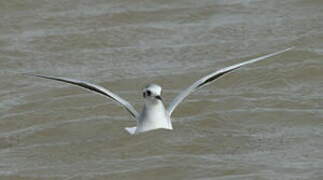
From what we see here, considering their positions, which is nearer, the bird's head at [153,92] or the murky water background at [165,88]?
the murky water background at [165,88]

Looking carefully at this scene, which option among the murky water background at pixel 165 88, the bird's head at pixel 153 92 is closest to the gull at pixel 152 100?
the bird's head at pixel 153 92

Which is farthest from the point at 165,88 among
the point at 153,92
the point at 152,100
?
the point at 153,92

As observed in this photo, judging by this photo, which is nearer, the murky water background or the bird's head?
the murky water background

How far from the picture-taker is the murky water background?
13.2 metres

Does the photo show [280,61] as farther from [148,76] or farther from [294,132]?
[294,132]

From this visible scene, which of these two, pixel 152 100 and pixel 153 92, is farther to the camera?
pixel 152 100

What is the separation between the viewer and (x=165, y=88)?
1716cm

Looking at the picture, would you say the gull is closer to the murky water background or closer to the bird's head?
the bird's head

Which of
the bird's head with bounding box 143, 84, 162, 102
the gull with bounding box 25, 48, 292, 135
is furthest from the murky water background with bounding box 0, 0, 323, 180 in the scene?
the bird's head with bounding box 143, 84, 162, 102

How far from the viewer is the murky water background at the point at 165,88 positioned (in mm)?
13203

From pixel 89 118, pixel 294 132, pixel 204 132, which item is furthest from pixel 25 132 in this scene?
pixel 294 132

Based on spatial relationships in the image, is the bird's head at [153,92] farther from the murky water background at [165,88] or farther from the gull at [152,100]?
the murky water background at [165,88]

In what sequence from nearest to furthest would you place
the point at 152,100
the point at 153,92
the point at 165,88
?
the point at 153,92 → the point at 152,100 → the point at 165,88

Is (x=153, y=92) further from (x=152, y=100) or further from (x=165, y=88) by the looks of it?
(x=165, y=88)
